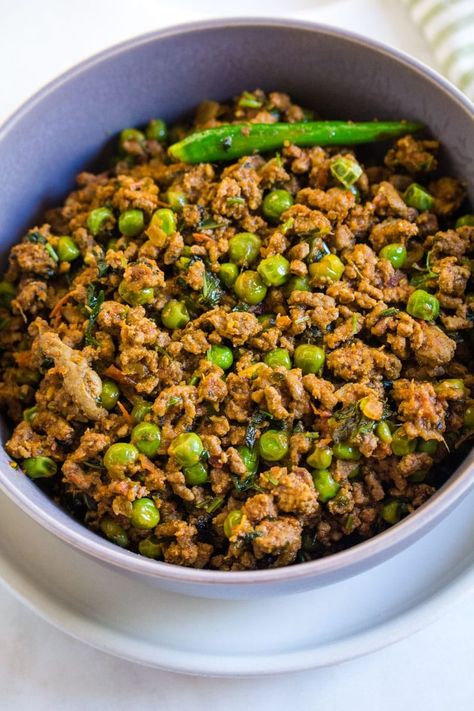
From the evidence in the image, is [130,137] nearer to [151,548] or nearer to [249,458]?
[249,458]

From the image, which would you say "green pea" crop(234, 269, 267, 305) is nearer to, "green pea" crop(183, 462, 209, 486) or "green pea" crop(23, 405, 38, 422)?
"green pea" crop(183, 462, 209, 486)

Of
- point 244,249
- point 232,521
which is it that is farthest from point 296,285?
point 232,521

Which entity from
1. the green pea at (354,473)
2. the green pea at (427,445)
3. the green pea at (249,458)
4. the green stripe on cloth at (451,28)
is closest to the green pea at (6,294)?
the green pea at (249,458)

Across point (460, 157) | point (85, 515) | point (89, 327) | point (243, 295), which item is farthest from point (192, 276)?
point (460, 157)

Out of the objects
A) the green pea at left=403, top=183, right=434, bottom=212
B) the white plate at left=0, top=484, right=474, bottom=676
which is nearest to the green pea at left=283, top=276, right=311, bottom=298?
the green pea at left=403, top=183, right=434, bottom=212

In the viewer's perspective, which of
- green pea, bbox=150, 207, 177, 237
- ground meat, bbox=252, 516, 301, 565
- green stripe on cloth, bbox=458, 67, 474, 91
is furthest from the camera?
green stripe on cloth, bbox=458, 67, 474, 91

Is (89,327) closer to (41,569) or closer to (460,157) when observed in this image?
(41,569)
